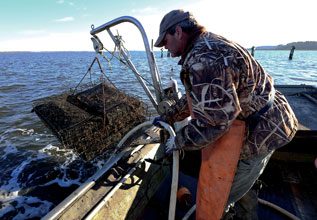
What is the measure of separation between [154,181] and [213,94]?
2.34m

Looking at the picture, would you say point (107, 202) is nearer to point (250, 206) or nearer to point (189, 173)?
point (250, 206)

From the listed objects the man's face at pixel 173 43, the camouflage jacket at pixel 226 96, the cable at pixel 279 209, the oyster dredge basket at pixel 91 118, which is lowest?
the cable at pixel 279 209

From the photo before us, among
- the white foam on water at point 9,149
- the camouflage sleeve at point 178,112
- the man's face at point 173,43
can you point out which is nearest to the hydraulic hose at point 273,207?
the camouflage sleeve at point 178,112

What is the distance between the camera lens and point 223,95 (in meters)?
1.75

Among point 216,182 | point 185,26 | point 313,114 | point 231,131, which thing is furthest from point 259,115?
point 313,114

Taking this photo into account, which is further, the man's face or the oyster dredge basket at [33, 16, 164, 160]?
the oyster dredge basket at [33, 16, 164, 160]

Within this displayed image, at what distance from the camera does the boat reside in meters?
2.81

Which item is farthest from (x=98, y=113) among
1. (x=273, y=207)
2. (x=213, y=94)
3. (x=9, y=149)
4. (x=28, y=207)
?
(x=9, y=149)

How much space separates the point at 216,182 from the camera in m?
2.18

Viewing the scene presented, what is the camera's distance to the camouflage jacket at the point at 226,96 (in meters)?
1.75

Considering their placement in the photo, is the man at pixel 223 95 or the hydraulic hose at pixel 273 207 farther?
the hydraulic hose at pixel 273 207

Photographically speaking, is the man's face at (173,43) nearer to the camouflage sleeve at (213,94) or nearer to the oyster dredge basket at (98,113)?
the camouflage sleeve at (213,94)

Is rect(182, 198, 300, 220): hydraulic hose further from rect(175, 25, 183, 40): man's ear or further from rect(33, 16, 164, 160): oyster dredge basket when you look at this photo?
rect(175, 25, 183, 40): man's ear

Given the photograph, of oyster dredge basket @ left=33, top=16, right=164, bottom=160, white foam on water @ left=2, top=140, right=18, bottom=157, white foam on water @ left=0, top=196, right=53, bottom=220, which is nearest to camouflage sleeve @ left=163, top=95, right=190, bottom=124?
oyster dredge basket @ left=33, top=16, right=164, bottom=160
